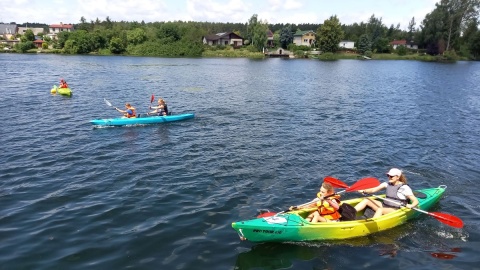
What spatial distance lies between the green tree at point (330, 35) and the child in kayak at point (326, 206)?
97.4 meters

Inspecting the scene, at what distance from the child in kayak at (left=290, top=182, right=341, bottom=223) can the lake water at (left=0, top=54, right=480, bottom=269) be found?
0.76m

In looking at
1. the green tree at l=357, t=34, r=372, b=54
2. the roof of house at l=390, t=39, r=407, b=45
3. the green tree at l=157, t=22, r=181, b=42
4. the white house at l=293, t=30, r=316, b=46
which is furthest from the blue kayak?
the roof of house at l=390, t=39, r=407, b=45

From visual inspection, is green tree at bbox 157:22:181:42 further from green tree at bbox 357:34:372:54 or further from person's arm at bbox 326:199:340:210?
person's arm at bbox 326:199:340:210

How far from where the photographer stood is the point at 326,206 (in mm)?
9922

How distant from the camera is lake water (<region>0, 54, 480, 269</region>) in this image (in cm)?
914

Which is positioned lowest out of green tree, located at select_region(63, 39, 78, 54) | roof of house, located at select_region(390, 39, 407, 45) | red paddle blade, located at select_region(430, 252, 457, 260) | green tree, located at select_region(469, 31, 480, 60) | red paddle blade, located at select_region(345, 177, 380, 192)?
red paddle blade, located at select_region(430, 252, 457, 260)

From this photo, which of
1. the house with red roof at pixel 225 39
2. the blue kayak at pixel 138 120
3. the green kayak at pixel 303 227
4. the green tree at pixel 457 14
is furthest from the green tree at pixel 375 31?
the green kayak at pixel 303 227

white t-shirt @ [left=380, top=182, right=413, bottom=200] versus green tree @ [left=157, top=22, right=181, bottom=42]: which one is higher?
green tree @ [left=157, top=22, right=181, bottom=42]

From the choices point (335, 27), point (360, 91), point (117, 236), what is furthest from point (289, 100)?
point (335, 27)

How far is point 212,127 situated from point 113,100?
Result: 11923 millimetres

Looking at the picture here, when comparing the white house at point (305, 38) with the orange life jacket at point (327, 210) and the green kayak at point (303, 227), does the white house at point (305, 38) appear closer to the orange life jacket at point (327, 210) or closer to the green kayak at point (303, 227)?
the green kayak at point (303, 227)

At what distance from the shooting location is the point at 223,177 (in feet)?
44.6

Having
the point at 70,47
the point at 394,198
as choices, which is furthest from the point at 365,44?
the point at 394,198

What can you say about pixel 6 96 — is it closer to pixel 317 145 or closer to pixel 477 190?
pixel 317 145
